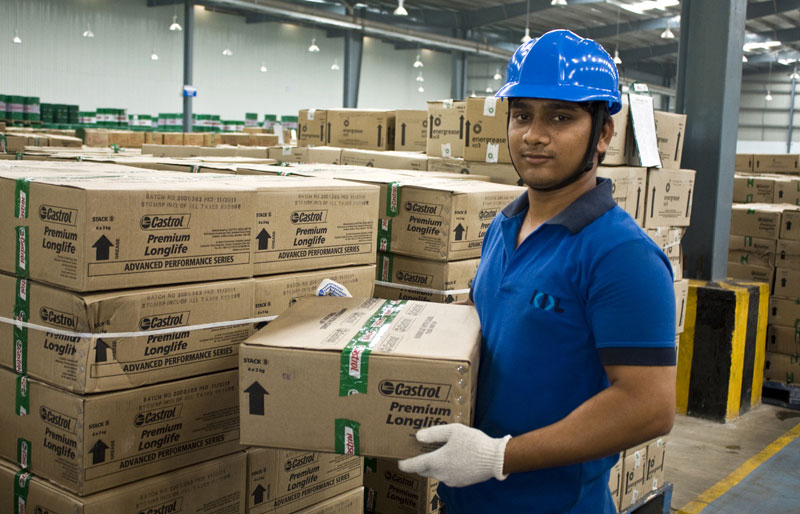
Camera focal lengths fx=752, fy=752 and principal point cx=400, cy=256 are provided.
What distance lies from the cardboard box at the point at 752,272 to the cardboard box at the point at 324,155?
4287 millimetres

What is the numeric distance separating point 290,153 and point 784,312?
15.2 feet

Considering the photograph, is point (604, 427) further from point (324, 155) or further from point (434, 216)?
point (324, 155)

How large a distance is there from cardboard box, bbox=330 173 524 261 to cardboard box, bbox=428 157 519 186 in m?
0.87

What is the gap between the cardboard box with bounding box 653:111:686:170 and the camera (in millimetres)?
4508

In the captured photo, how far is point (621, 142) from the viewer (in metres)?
4.02

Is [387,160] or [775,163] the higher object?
[775,163]

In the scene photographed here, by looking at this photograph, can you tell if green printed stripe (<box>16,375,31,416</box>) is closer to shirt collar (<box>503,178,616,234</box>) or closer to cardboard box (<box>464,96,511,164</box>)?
shirt collar (<box>503,178,616,234</box>)

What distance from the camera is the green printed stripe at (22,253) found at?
6.66 feet

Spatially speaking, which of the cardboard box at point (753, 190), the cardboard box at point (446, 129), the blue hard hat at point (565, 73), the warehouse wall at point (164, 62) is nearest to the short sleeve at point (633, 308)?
the blue hard hat at point (565, 73)

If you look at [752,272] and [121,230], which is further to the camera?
[752,272]

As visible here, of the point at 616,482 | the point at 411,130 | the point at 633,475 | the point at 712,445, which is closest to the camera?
the point at 616,482

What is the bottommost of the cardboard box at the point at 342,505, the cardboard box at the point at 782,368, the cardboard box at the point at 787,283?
the cardboard box at the point at 782,368

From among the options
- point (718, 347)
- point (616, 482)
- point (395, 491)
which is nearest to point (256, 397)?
point (395, 491)

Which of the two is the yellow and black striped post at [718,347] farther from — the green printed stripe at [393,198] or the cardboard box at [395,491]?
the green printed stripe at [393,198]
